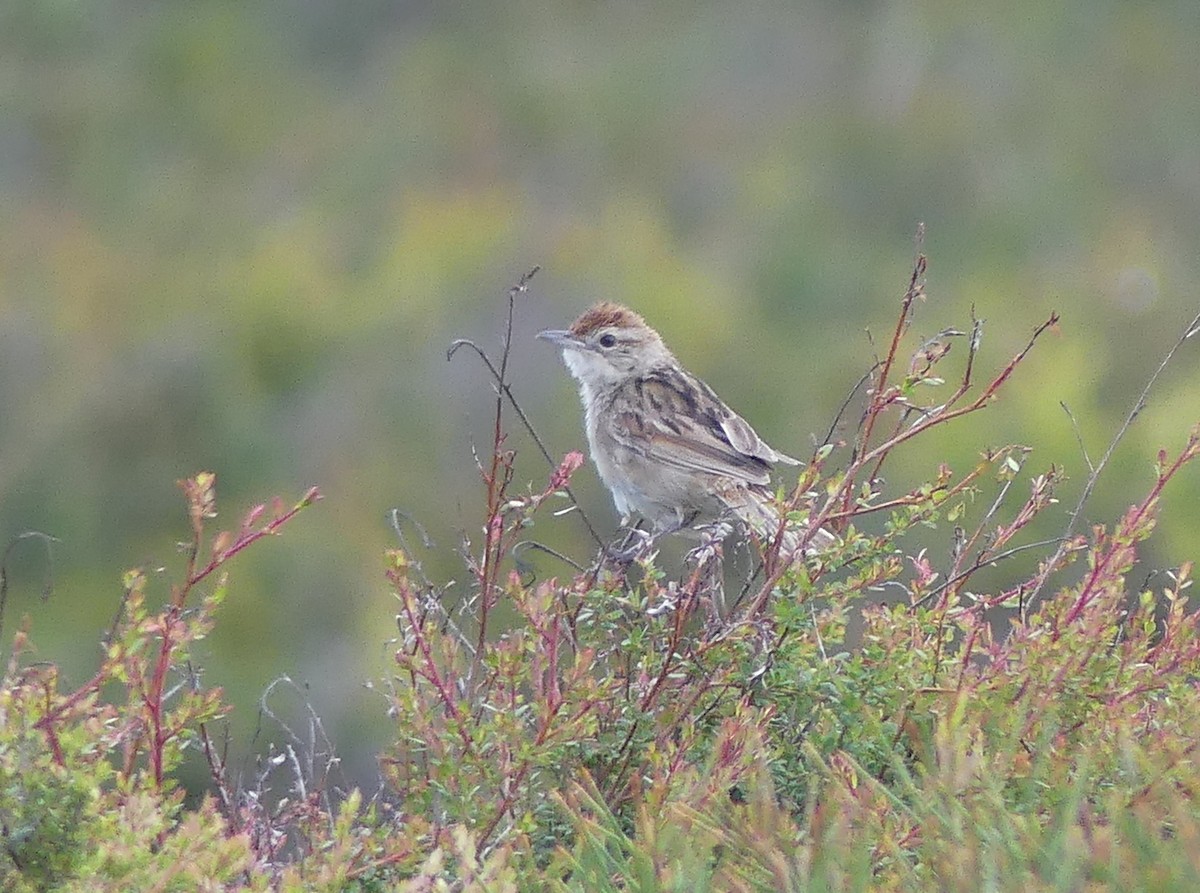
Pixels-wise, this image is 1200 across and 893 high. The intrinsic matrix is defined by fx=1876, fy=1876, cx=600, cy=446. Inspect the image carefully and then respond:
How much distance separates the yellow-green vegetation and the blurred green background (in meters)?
8.99

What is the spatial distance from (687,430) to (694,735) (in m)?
2.72

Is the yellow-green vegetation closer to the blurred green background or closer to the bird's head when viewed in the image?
the bird's head

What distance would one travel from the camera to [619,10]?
128ft

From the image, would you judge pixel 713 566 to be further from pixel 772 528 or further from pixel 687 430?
pixel 687 430

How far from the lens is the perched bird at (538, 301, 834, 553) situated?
6.27m

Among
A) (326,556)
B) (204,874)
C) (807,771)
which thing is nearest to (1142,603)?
(807,771)

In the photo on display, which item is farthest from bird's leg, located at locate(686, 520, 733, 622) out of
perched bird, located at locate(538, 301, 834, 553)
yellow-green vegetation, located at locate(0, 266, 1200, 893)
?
perched bird, located at locate(538, 301, 834, 553)

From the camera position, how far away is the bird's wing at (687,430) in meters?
6.31

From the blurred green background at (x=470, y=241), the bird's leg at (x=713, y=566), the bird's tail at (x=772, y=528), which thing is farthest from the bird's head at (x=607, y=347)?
the blurred green background at (x=470, y=241)

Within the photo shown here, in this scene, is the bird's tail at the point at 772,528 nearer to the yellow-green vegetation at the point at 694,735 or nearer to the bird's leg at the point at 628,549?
the yellow-green vegetation at the point at 694,735

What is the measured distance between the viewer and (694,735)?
387 cm

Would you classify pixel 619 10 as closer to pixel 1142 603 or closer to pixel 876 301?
pixel 876 301

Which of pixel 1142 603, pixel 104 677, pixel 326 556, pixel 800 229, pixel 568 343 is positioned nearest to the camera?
pixel 104 677

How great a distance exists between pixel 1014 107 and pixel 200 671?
32.7 m
